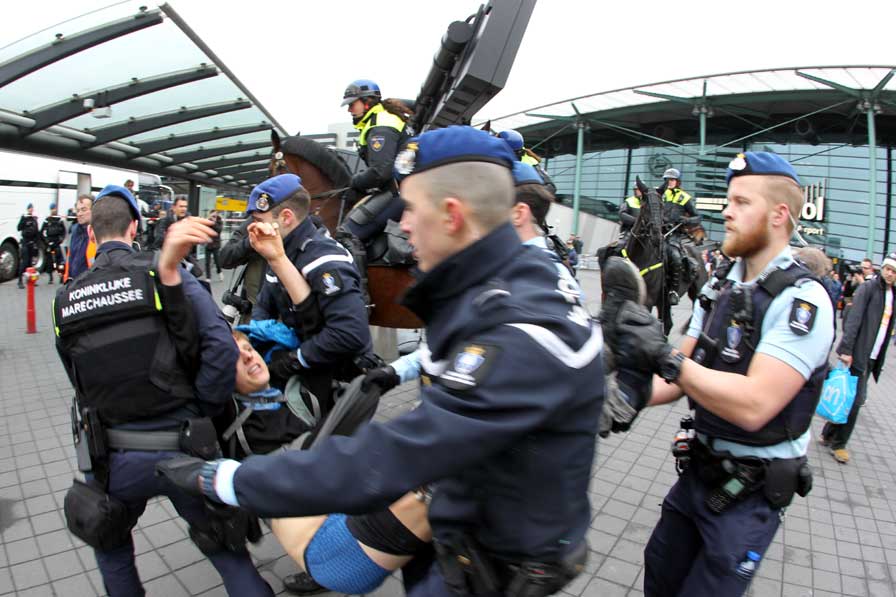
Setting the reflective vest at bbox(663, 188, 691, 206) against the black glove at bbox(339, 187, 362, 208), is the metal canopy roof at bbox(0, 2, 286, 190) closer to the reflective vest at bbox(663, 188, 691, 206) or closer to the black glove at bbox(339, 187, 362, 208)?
the black glove at bbox(339, 187, 362, 208)

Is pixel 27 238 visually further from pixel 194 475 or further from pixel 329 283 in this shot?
pixel 194 475

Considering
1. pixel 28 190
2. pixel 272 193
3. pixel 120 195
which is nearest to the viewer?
pixel 120 195

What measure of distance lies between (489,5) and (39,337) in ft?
26.7

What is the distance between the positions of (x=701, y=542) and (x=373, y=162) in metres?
3.47

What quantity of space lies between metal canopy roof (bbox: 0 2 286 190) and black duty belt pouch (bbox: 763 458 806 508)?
7.79 meters

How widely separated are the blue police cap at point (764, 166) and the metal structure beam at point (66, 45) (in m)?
7.19

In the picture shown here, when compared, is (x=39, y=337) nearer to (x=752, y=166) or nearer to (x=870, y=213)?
(x=752, y=166)

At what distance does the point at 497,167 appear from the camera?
131 cm

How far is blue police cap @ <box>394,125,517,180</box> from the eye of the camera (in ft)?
4.27

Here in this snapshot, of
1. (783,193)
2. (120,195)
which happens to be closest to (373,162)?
(120,195)

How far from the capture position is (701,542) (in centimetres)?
219

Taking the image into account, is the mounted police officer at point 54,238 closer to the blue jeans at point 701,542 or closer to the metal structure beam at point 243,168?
the metal structure beam at point 243,168

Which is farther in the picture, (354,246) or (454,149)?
(354,246)

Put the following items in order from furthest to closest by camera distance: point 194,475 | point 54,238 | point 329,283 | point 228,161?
1. point 228,161
2. point 54,238
3. point 329,283
4. point 194,475
